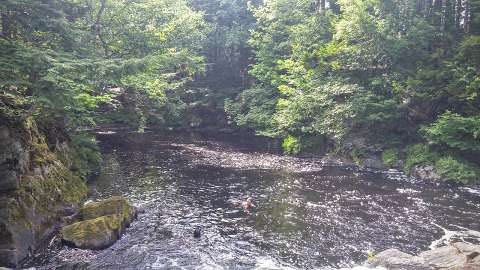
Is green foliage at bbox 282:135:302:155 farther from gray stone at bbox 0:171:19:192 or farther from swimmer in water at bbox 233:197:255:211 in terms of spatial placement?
gray stone at bbox 0:171:19:192

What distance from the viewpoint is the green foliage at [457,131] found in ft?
86.0

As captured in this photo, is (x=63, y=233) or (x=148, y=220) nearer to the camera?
(x=63, y=233)

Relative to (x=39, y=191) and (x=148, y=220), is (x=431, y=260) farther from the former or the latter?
(x=39, y=191)

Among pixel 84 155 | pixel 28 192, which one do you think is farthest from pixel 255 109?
pixel 28 192

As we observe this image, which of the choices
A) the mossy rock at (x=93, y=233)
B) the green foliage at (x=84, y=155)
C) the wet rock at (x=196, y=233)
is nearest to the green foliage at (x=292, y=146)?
the green foliage at (x=84, y=155)

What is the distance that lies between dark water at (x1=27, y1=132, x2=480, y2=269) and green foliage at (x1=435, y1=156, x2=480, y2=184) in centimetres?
119

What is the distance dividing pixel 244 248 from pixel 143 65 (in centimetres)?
992

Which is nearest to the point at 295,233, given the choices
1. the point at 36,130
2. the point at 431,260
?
the point at 431,260

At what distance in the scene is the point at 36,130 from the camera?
→ 18.7m

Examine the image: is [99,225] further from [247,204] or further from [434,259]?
[434,259]

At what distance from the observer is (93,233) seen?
15500mm

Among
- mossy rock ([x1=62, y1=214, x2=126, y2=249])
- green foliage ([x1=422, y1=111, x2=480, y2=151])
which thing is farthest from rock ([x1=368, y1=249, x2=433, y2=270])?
green foliage ([x1=422, y1=111, x2=480, y2=151])

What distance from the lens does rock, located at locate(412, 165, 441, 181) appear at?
27.5 meters

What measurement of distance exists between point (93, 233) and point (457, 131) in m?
23.8
